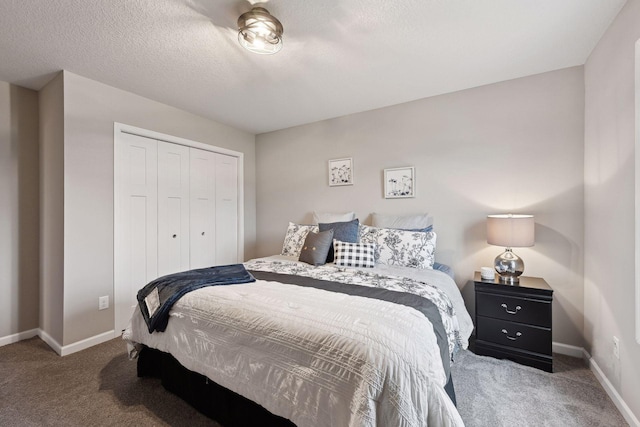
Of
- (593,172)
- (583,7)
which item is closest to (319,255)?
(593,172)

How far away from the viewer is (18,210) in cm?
256

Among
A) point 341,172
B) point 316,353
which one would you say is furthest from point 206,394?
point 341,172

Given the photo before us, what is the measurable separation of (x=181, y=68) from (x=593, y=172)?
11.0 ft

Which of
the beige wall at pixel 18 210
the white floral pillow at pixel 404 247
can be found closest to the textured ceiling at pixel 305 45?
the beige wall at pixel 18 210

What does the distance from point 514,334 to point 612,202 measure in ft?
3.73

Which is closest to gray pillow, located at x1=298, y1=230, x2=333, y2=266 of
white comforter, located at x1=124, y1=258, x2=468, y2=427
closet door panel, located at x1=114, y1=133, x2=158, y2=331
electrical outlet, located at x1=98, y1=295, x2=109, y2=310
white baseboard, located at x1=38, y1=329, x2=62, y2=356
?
white comforter, located at x1=124, y1=258, x2=468, y2=427

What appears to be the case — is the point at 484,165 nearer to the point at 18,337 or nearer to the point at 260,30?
the point at 260,30

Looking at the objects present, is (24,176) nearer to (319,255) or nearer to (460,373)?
(319,255)

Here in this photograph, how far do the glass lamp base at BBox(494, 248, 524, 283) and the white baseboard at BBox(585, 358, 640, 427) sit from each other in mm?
728

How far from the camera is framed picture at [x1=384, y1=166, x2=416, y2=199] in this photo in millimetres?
2928

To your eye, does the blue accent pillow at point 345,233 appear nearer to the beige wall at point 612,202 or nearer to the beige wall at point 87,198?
the beige wall at point 612,202

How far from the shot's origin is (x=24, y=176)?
259 cm

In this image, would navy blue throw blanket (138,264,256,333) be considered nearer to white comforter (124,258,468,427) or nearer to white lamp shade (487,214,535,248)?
white comforter (124,258,468,427)

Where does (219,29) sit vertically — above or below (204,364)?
above
